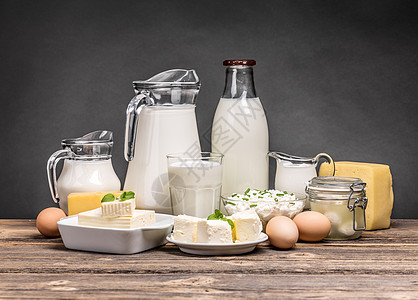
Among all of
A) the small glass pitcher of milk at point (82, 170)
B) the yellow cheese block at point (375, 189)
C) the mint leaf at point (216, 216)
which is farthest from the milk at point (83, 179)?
the yellow cheese block at point (375, 189)

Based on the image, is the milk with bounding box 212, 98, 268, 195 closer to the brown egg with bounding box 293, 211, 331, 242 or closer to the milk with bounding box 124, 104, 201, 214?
the milk with bounding box 124, 104, 201, 214

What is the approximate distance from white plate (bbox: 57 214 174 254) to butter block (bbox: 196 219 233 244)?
0.10 m

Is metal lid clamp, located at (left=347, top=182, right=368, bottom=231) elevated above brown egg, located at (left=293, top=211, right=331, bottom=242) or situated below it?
above

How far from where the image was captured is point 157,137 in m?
1.45

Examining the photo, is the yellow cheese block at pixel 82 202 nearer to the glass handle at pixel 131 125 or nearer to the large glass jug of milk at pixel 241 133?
the glass handle at pixel 131 125

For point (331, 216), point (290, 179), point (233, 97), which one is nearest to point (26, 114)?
point (233, 97)

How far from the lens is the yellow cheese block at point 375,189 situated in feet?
4.75

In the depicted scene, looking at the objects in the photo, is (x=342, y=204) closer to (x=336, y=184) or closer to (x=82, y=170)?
(x=336, y=184)

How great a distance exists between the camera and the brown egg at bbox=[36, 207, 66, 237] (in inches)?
53.8

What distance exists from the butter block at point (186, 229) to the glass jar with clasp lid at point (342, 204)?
0.33 meters

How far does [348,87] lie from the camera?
6.38 feet

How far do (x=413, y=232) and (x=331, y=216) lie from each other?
10.1 inches

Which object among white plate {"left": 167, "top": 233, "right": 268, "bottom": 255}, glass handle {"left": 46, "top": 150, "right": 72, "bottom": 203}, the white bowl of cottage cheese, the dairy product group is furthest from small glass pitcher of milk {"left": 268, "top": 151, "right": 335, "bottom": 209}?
glass handle {"left": 46, "top": 150, "right": 72, "bottom": 203}

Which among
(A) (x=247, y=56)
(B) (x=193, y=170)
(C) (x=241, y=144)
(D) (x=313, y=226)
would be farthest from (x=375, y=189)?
(A) (x=247, y=56)
